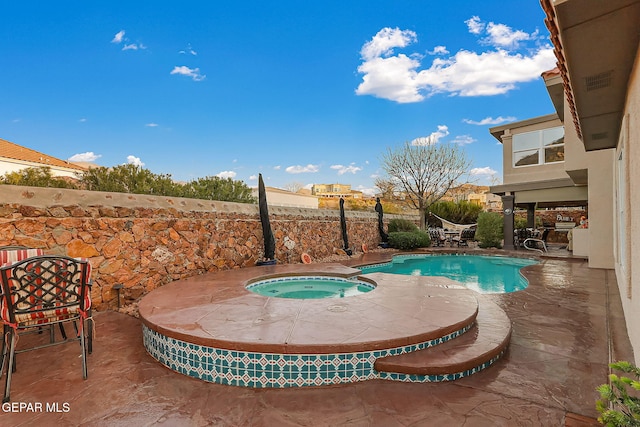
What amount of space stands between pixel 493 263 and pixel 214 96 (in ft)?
57.2

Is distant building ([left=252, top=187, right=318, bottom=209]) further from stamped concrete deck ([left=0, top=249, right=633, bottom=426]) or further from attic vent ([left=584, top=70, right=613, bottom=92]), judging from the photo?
attic vent ([left=584, top=70, right=613, bottom=92])

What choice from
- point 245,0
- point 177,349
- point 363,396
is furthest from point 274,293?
point 245,0

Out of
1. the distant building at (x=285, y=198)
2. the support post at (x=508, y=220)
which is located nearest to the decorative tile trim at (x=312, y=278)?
the support post at (x=508, y=220)

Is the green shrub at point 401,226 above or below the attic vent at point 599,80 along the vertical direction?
below

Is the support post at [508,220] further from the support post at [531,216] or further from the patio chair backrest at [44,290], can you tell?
the patio chair backrest at [44,290]

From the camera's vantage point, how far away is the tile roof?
16594 millimetres

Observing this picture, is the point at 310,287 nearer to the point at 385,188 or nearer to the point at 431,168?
the point at 431,168

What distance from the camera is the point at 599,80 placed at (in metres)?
2.94

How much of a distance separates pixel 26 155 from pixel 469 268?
2261cm

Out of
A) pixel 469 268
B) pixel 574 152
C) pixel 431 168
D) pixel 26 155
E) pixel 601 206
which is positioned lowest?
pixel 469 268

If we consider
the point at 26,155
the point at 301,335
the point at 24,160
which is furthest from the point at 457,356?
the point at 26,155

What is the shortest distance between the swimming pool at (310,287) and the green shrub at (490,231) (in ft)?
34.1

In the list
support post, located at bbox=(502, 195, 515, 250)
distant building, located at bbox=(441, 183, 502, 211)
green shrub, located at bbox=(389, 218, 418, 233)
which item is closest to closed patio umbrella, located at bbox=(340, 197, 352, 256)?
green shrub, located at bbox=(389, 218, 418, 233)

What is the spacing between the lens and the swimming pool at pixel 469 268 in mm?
8742
